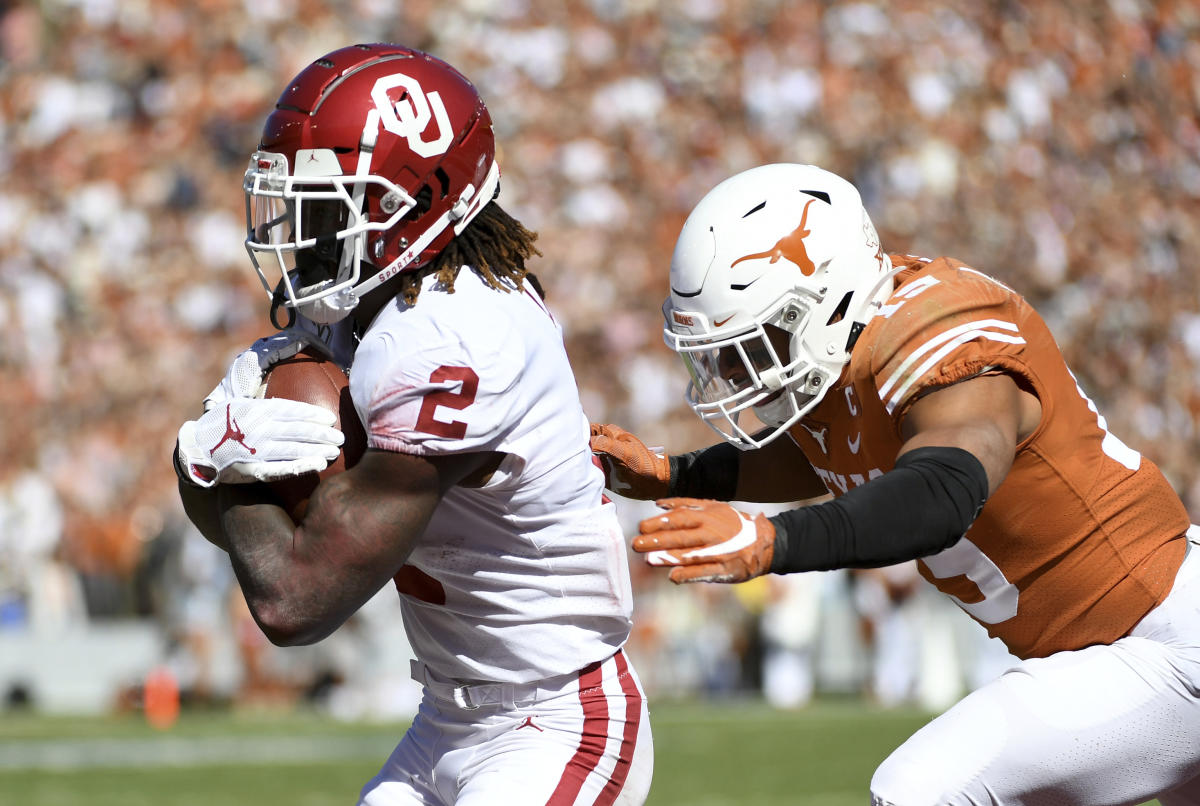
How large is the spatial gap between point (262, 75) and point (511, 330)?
1348 centimetres

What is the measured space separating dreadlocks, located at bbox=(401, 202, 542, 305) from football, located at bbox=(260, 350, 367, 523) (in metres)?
0.20

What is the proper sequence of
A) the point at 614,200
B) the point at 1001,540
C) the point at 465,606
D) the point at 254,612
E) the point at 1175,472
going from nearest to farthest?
the point at 254,612 < the point at 465,606 < the point at 1001,540 < the point at 1175,472 < the point at 614,200

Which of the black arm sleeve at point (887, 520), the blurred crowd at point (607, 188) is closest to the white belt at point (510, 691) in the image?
the black arm sleeve at point (887, 520)

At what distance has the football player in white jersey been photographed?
2527mm

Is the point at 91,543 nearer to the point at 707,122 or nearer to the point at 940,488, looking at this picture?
the point at 707,122

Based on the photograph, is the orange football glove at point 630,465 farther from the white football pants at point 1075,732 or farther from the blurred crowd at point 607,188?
the blurred crowd at point 607,188

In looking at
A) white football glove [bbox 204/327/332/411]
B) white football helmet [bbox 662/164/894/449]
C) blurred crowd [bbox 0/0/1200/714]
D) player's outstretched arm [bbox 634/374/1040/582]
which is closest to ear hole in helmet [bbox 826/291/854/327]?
white football helmet [bbox 662/164/894/449]

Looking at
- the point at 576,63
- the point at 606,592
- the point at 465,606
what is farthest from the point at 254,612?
the point at 576,63

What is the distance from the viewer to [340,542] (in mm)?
2516

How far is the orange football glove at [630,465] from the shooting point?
136 inches

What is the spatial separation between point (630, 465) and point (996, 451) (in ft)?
3.42

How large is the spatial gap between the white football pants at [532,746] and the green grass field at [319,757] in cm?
467

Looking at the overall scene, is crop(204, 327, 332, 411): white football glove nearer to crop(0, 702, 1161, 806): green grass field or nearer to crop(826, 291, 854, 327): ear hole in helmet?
crop(826, 291, 854, 327): ear hole in helmet

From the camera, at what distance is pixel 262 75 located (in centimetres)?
1536
